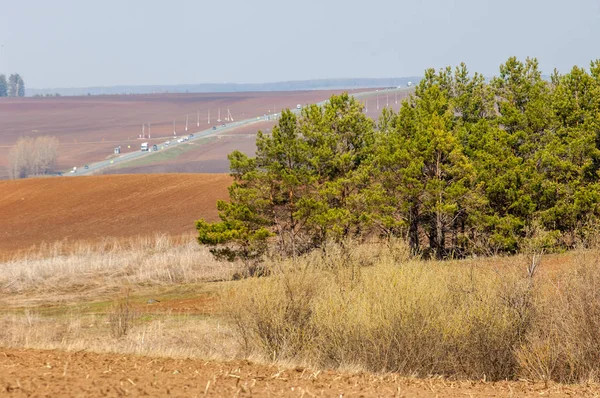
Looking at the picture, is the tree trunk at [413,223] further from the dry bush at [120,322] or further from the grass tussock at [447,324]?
the grass tussock at [447,324]

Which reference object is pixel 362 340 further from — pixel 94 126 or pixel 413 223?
pixel 94 126

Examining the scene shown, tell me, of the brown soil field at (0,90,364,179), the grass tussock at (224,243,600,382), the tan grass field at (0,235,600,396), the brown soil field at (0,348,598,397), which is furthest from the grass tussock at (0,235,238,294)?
the brown soil field at (0,90,364,179)

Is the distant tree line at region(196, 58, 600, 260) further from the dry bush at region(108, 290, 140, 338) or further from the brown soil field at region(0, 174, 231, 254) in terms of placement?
the brown soil field at region(0, 174, 231, 254)

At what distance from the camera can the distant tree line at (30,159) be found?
5069 inches

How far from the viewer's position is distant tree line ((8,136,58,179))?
128750 millimetres

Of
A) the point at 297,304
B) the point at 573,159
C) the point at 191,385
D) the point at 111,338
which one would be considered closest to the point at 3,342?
the point at 111,338

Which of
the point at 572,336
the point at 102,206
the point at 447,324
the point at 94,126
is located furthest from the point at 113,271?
the point at 94,126

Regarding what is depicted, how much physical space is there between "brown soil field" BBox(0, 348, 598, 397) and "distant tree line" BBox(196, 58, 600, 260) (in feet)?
76.9

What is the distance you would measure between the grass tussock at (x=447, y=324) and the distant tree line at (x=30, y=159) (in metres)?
116

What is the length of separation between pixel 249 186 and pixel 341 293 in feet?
74.6

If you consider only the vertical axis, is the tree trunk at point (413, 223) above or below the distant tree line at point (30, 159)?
above

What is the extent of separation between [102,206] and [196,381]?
5748cm

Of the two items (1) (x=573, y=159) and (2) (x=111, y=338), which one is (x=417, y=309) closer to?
(2) (x=111, y=338)

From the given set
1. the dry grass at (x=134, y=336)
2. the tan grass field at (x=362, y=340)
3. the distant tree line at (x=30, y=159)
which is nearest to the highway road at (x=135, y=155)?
the distant tree line at (x=30, y=159)
